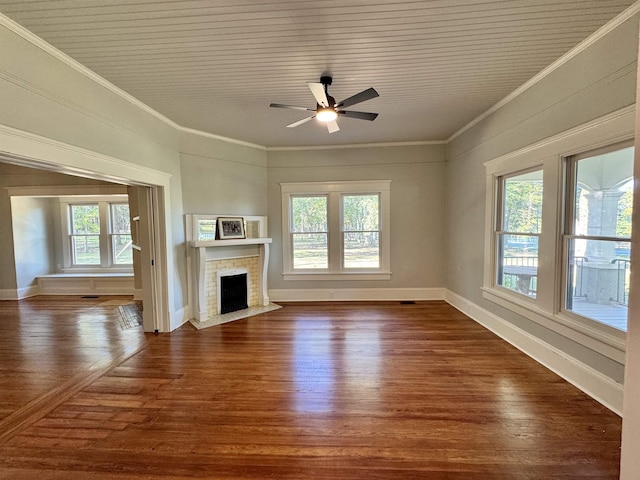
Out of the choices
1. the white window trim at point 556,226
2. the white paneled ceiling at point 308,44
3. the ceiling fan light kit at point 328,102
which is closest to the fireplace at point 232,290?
the white paneled ceiling at point 308,44

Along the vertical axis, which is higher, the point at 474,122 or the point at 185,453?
the point at 474,122

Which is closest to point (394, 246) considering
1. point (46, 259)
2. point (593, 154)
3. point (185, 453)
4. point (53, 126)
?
point (593, 154)

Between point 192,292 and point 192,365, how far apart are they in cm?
166

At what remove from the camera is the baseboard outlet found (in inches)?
259

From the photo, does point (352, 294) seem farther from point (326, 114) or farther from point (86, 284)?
point (86, 284)

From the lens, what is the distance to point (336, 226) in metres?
5.61

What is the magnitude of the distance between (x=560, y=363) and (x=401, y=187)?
11.4 ft

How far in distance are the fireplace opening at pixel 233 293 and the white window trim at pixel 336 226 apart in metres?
0.84

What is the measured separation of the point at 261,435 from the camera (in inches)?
82.0

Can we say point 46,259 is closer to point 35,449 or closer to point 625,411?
point 35,449

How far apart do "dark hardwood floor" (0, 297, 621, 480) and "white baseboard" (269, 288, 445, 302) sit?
1584mm

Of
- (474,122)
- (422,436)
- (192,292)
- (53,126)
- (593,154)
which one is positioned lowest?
(422,436)

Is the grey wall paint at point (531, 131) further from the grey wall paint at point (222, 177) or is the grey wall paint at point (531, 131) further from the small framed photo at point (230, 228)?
the small framed photo at point (230, 228)

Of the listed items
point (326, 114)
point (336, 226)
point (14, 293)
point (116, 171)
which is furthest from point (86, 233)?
point (326, 114)
